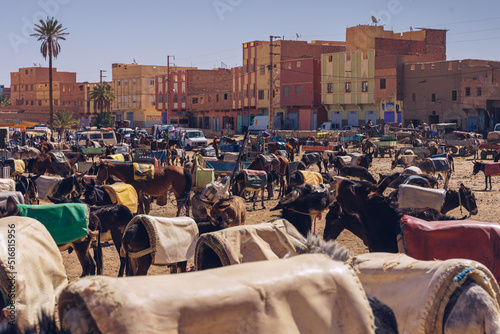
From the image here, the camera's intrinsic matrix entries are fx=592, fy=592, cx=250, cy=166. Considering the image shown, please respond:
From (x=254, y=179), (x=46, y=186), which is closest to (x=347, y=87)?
(x=254, y=179)

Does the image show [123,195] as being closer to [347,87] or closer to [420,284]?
[420,284]

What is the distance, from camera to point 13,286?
14.0 ft

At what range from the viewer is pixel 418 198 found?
37.5ft

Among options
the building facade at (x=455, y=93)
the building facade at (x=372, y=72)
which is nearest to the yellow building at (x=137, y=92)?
the building facade at (x=372, y=72)

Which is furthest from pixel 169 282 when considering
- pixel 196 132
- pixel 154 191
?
pixel 196 132

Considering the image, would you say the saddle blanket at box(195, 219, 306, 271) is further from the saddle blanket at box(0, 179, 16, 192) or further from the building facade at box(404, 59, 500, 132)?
the building facade at box(404, 59, 500, 132)

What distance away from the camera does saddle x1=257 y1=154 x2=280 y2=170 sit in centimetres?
1952

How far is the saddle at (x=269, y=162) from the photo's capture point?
19516 millimetres

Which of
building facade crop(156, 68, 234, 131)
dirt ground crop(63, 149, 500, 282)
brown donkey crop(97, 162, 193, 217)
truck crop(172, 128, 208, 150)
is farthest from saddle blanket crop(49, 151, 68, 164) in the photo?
building facade crop(156, 68, 234, 131)

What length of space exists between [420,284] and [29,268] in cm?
291

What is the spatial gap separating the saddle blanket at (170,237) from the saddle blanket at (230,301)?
458 cm

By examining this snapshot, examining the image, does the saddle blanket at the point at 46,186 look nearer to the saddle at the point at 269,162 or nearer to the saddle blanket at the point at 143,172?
the saddle blanket at the point at 143,172

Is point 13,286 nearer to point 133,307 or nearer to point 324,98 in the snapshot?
point 133,307

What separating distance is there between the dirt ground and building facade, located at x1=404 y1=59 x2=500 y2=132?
835 inches
